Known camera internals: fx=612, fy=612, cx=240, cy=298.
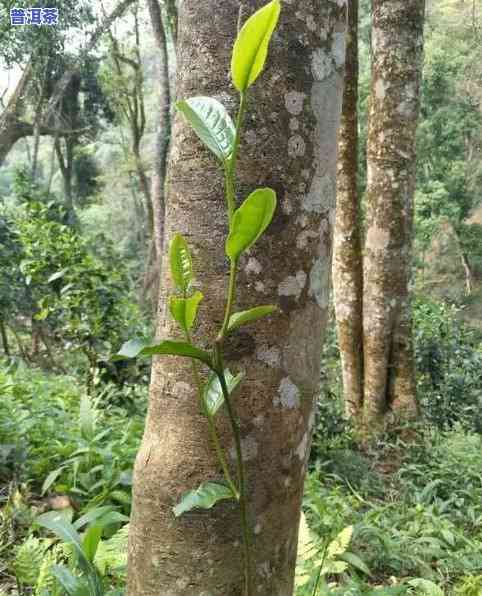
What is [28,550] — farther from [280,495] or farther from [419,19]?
[419,19]

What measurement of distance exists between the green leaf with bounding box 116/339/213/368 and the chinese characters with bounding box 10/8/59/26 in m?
9.83

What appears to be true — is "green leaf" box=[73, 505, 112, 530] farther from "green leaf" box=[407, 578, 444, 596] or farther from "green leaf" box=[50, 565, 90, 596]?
"green leaf" box=[407, 578, 444, 596]

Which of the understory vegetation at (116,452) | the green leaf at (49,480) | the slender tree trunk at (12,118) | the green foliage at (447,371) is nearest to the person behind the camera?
the understory vegetation at (116,452)

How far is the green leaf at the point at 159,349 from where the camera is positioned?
28.5 inches

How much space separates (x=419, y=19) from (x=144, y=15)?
494 inches

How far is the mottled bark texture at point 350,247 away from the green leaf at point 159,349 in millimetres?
4232

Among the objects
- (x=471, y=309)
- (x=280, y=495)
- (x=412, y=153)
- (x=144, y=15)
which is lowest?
(x=471, y=309)

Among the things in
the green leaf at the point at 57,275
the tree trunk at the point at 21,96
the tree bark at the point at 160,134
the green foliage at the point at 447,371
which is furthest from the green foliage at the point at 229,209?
the tree trunk at the point at 21,96

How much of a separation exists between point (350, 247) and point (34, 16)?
7.25 m

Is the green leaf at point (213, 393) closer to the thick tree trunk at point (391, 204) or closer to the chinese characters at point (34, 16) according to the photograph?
the thick tree trunk at point (391, 204)

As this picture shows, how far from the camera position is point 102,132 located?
1784 cm

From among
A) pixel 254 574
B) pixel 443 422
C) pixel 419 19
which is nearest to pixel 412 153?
pixel 419 19

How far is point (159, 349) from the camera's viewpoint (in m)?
0.75

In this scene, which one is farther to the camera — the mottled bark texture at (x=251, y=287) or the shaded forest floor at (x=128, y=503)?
the shaded forest floor at (x=128, y=503)
